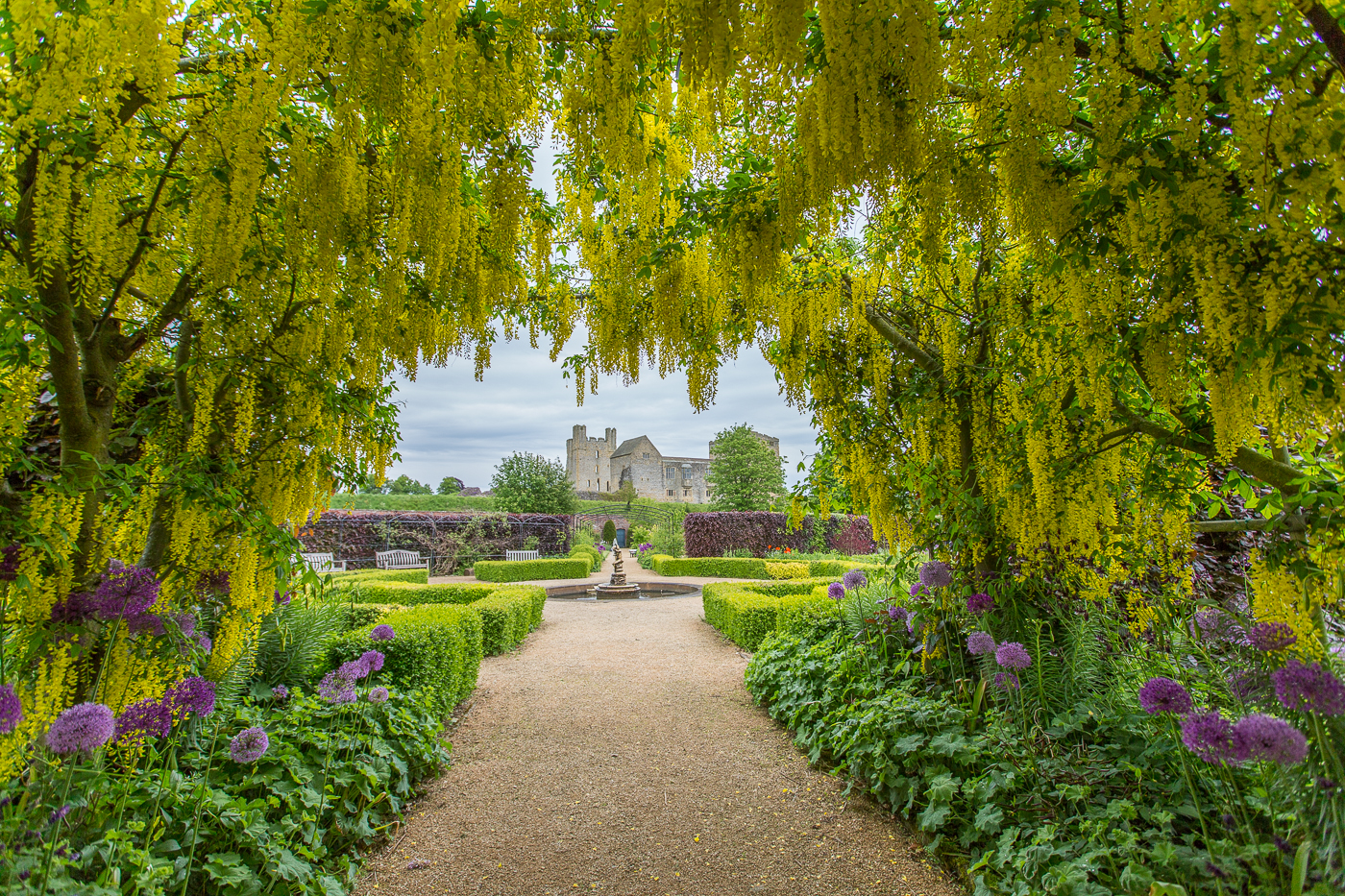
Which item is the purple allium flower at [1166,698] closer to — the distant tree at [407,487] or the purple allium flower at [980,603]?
the purple allium flower at [980,603]

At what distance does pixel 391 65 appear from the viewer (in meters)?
1.83

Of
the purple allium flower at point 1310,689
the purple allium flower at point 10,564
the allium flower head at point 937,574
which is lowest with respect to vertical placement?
the purple allium flower at point 1310,689

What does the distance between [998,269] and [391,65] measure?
3.28 metres

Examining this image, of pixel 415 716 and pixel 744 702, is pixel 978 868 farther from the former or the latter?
pixel 415 716

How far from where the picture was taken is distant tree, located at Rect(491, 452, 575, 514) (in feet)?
64.3

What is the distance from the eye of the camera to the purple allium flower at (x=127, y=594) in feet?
6.55

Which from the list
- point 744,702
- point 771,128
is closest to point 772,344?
point 771,128

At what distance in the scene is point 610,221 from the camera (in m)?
3.36

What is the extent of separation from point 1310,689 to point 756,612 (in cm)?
543

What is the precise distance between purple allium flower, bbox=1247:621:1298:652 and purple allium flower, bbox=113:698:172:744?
3.77 meters

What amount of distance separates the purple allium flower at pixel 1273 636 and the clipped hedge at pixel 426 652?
443 cm

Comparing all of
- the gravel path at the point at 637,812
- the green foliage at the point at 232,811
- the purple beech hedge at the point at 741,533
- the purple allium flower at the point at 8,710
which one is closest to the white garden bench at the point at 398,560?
the purple beech hedge at the point at 741,533

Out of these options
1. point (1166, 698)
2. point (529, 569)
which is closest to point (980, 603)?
point (1166, 698)

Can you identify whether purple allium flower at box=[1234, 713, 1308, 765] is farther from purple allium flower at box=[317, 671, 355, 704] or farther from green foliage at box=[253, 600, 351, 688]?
green foliage at box=[253, 600, 351, 688]
